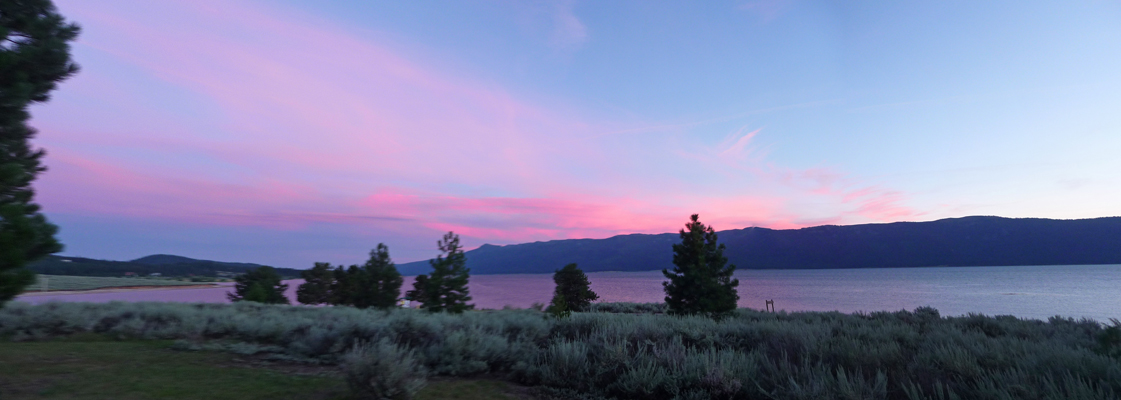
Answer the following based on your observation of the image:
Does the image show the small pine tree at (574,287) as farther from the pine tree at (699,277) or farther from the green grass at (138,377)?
the green grass at (138,377)

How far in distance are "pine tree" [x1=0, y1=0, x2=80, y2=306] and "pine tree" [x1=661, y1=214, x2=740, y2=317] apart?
A: 24.5 meters

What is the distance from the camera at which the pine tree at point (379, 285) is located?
119 feet

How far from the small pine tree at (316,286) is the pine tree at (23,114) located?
1737 inches

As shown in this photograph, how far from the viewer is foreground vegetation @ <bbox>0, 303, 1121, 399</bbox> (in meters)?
4.87

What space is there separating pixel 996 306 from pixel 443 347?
71.4 metres

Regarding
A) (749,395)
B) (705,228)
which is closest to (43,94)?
(749,395)

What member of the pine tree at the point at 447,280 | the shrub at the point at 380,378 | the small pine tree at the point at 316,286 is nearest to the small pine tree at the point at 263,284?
the small pine tree at the point at 316,286

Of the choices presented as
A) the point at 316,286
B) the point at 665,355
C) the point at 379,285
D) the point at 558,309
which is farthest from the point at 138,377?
the point at 316,286

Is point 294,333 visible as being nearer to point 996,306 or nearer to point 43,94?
point 43,94

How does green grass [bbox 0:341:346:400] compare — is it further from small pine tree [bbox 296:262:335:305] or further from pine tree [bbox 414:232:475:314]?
small pine tree [bbox 296:262:335:305]

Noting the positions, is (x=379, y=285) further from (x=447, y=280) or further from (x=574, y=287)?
(x=574, y=287)

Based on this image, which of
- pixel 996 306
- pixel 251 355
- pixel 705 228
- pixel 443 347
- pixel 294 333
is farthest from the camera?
pixel 996 306

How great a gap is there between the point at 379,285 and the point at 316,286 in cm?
1413

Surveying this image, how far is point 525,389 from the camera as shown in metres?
6.58
